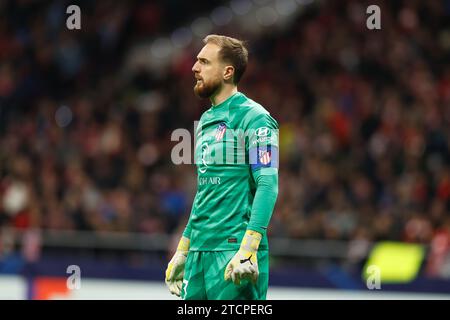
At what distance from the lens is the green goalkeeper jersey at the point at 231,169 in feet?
16.6

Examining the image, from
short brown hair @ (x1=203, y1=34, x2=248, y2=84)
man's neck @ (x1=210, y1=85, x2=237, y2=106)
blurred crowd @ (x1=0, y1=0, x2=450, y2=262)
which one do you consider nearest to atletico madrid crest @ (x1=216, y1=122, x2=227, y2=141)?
man's neck @ (x1=210, y1=85, x2=237, y2=106)

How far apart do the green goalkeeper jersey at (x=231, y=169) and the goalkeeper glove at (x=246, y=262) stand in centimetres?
20

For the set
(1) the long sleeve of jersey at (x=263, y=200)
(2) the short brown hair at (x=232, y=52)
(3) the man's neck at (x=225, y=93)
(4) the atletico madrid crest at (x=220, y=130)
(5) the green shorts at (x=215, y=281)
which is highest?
(2) the short brown hair at (x=232, y=52)

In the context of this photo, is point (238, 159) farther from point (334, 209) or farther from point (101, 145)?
point (101, 145)

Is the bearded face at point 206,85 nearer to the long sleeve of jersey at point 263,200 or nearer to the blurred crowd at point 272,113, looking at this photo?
the long sleeve of jersey at point 263,200

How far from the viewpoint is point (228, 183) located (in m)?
5.18

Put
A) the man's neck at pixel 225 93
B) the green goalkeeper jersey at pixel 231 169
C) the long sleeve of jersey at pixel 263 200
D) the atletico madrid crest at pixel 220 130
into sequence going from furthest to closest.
Result: 1. the man's neck at pixel 225 93
2. the atletico madrid crest at pixel 220 130
3. the green goalkeeper jersey at pixel 231 169
4. the long sleeve of jersey at pixel 263 200

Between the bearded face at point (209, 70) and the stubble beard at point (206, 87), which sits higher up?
the bearded face at point (209, 70)

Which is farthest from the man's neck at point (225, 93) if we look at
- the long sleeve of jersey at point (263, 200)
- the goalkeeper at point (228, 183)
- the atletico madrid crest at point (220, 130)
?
the long sleeve of jersey at point (263, 200)

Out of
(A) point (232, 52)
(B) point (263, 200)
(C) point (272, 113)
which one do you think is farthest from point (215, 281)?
(C) point (272, 113)

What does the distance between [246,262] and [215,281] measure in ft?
1.13

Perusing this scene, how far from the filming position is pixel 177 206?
13.3 m
